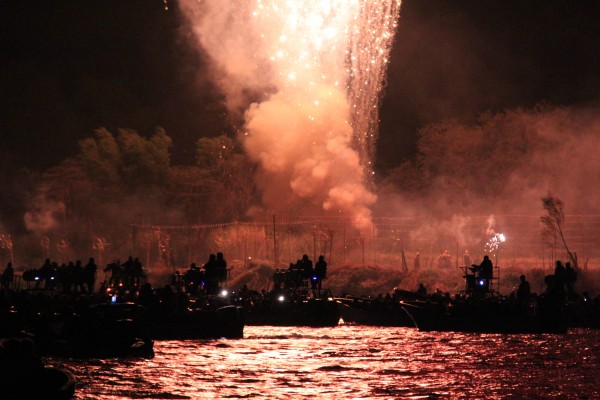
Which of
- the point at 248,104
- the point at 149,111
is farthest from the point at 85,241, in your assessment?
the point at 149,111

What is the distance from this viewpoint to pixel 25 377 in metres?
18.0

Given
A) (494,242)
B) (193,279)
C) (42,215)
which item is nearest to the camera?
(193,279)

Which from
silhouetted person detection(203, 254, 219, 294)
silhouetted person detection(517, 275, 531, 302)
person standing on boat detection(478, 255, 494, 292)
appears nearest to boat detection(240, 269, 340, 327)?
silhouetted person detection(203, 254, 219, 294)

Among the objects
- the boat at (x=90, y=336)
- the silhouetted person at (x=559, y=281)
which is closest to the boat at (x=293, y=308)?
the silhouetted person at (x=559, y=281)

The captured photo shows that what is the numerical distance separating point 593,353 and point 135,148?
6063cm

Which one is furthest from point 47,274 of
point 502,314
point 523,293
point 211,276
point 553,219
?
point 553,219

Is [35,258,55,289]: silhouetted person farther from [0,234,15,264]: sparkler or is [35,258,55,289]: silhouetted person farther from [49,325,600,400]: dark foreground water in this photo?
[0,234,15,264]: sparkler

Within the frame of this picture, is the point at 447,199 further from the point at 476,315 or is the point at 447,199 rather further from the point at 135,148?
the point at 476,315

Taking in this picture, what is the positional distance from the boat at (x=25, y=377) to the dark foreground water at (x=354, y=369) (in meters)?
6.14

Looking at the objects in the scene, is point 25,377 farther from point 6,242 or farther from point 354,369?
point 6,242

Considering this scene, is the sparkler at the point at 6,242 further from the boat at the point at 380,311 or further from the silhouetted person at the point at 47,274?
the boat at the point at 380,311

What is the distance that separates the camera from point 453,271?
65188 millimetres

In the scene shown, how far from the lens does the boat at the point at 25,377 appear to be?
17.9 m

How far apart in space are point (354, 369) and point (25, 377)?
1395cm
